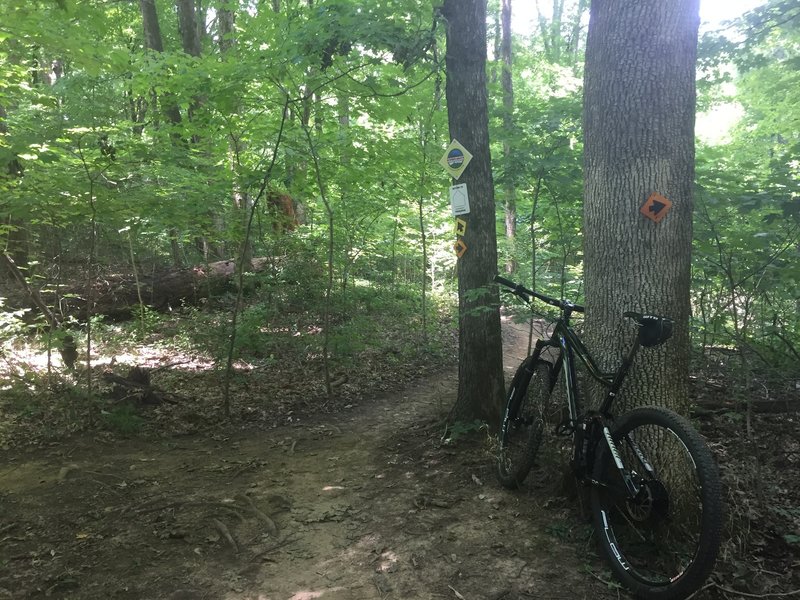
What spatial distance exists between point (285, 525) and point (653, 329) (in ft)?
9.17

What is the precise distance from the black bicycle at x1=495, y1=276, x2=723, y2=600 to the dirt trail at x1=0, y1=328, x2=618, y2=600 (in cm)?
25

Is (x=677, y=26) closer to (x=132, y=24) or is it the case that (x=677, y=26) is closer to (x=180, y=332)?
(x=180, y=332)

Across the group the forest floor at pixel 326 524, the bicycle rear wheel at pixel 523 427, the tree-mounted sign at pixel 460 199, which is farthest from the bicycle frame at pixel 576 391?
the tree-mounted sign at pixel 460 199

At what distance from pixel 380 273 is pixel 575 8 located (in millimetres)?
16291

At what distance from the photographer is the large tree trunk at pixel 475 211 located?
4742mm

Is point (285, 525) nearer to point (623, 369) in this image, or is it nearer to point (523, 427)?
point (523, 427)

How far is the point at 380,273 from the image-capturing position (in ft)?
42.4

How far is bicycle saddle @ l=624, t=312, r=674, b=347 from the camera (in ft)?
8.39

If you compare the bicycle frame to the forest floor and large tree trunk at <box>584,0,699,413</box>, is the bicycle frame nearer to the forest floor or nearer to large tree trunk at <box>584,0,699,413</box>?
large tree trunk at <box>584,0,699,413</box>

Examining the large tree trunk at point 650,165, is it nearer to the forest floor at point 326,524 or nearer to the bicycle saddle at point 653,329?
the bicycle saddle at point 653,329

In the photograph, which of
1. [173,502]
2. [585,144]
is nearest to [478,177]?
[585,144]

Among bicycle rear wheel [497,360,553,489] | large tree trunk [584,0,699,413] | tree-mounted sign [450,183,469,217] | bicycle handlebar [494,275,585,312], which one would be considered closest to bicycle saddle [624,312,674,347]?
large tree trunk [584,0,699,413]

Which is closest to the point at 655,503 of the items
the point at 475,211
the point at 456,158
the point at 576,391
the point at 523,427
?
the point at 576,391

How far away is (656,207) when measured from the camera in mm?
2834
